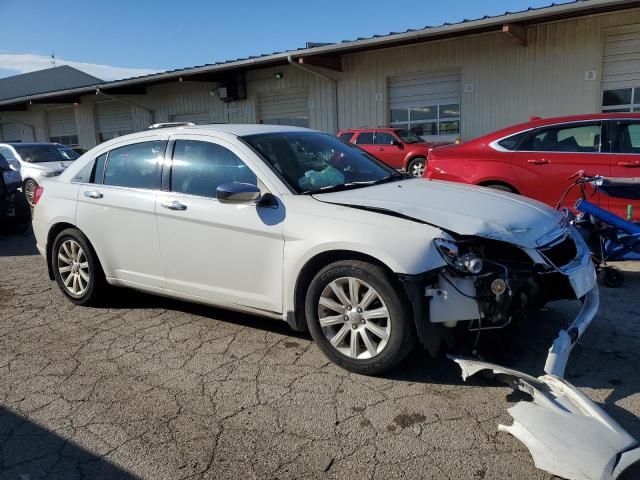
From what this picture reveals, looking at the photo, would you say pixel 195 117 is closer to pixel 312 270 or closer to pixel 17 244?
pixel 17 244

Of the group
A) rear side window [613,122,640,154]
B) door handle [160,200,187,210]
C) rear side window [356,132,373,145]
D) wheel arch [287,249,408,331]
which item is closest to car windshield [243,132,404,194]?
wheel arch [287,249,408,331]

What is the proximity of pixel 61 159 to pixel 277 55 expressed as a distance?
7.97 meters

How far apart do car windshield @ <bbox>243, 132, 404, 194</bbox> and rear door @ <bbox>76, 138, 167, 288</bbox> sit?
973mm

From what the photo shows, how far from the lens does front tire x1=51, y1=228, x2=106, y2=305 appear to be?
15.5ft

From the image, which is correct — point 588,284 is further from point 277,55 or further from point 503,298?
point 277,55

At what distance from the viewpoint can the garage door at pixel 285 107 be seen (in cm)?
1968

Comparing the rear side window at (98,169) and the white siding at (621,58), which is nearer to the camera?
the rear side window at (98,169)

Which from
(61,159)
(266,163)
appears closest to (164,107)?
(61,159)

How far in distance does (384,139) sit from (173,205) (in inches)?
484

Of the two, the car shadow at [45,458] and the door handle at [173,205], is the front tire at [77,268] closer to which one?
the door handle at [173,205]

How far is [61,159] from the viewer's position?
13.3 m

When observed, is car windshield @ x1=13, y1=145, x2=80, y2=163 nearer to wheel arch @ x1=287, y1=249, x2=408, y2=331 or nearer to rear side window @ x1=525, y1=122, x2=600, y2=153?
A: rear side window @ x1=525, y1=122, x2=600, y2=153

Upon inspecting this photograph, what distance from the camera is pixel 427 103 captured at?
16906 mm

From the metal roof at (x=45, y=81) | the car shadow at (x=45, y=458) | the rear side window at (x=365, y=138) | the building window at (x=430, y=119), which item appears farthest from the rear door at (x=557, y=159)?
the metal roof at (x=45, y=81)
